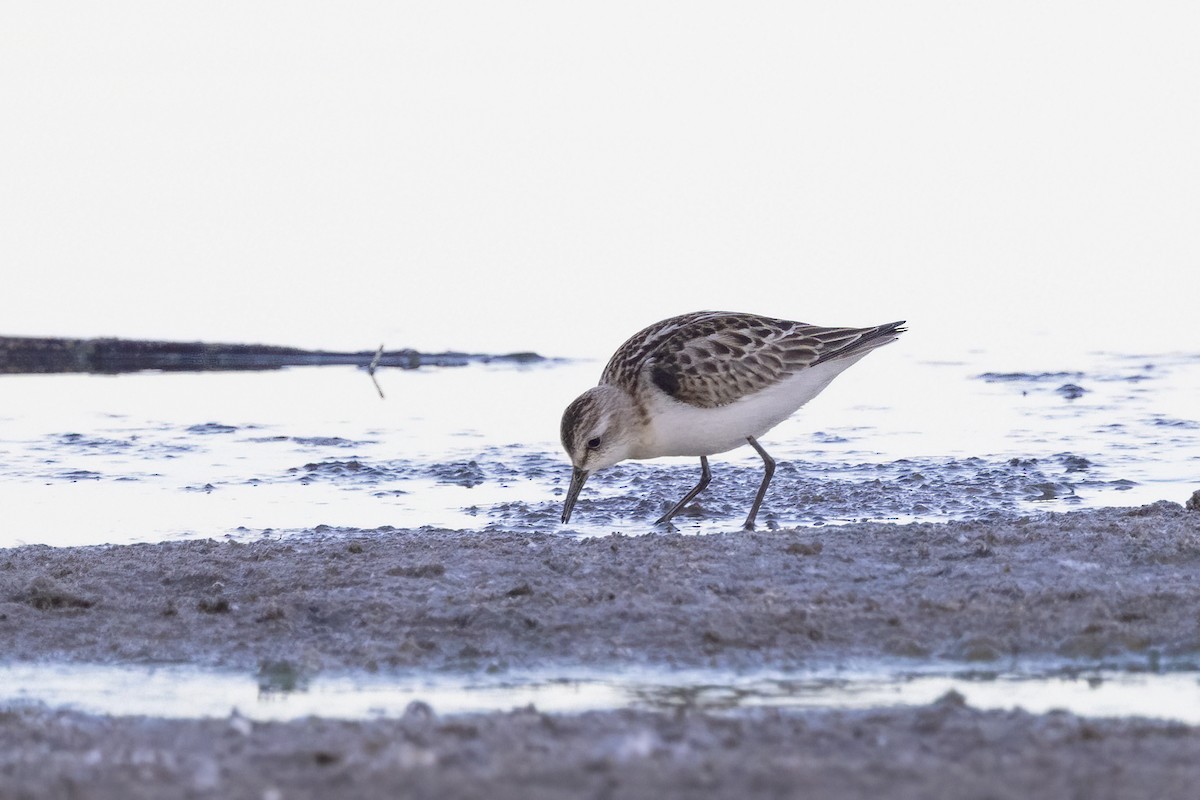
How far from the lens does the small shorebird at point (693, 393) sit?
25.6ft

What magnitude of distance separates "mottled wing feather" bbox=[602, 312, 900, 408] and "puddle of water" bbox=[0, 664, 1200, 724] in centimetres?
300

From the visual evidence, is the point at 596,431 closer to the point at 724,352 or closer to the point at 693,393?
the point at 693,393

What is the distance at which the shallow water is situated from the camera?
845 centimetres

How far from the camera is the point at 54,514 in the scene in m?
8.61

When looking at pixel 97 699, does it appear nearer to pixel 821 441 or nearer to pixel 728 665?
pixel 728 665

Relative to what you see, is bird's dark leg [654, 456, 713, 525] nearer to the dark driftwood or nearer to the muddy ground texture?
the muddy ground texture

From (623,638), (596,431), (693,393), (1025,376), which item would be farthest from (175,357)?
(623,638)

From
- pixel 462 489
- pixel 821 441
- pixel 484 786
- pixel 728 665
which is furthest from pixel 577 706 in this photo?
pixel 821 441

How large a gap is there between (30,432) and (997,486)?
755cm

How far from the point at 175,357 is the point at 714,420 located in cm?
1052

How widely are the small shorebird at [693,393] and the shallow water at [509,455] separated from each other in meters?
0.47

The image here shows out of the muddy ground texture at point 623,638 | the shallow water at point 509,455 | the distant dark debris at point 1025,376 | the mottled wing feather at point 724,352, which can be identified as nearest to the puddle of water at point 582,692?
the muddy ground texture at point 623,638

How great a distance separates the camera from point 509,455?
10.6 m

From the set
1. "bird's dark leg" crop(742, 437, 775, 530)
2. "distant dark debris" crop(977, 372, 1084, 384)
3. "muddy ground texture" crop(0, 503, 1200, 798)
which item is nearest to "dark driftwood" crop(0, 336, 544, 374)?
"distant dark debris" crop(977, 372, 1084, 384)
